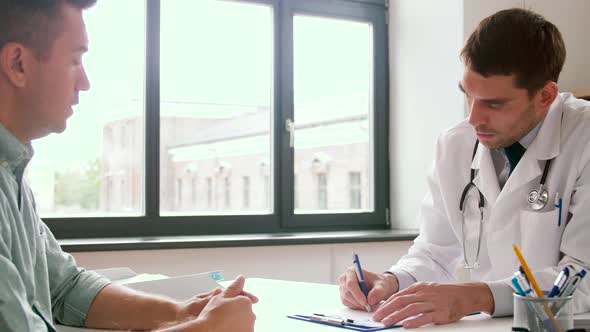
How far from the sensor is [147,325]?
4.71 ft

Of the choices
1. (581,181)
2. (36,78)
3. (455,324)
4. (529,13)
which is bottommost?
(455,324)

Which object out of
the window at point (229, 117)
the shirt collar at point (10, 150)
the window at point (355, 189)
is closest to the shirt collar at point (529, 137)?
the shirt collar at point (10, 150)

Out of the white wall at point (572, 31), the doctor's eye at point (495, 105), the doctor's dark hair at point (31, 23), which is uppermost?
the white wall at point (572, 31)

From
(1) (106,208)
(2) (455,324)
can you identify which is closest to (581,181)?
(2) (455,324)

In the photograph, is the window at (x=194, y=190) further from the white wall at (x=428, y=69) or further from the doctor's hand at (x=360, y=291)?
the doctor's hand at (x=360, y=291)

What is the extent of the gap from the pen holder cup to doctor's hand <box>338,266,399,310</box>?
0.55 m

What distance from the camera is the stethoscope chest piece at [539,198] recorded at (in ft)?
5.83

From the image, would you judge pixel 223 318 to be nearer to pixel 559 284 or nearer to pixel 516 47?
pixel 559 284

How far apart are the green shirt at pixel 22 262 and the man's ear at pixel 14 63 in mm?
88

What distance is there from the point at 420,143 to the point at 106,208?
1.65 m

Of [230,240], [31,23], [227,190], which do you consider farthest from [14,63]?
[227,190]

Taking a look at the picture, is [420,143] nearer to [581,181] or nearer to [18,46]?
[581,181]

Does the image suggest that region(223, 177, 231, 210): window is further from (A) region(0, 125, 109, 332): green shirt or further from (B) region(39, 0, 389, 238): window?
(A) region(0, 125, 109, 332): green shirt

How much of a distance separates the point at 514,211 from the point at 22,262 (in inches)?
49.9
